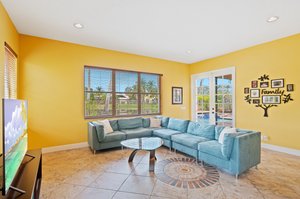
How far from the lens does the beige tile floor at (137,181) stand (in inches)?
85.3

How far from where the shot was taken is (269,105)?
4098 mm

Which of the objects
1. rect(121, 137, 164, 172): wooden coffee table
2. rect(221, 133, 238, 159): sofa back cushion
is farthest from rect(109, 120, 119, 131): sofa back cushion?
rect(221, 133, 238, 159): sofa back cushion

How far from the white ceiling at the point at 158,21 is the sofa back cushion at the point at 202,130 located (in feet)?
7.16

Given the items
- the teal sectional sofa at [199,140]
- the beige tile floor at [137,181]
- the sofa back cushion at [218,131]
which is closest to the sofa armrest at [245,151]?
the teal sectional sofa at [199,140]

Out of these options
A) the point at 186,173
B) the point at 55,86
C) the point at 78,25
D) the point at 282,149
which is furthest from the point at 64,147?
the point at 282,149

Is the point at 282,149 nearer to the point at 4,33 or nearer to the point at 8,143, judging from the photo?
the point at 8,143

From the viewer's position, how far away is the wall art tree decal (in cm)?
386

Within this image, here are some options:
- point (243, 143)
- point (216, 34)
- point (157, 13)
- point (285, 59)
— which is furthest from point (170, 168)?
point (285, 59)

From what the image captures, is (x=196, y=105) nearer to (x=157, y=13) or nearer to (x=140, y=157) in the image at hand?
(x=140, y=157)

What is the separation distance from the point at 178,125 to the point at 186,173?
1724mm

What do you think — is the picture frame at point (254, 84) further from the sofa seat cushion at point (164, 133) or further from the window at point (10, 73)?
the window at point (10, 73)

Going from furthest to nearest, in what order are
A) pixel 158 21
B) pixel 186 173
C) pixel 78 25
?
pixel 78 25 < pixel 158 21 < pixel 186 173

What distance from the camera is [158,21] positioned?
9.98 feet

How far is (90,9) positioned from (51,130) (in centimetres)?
301
